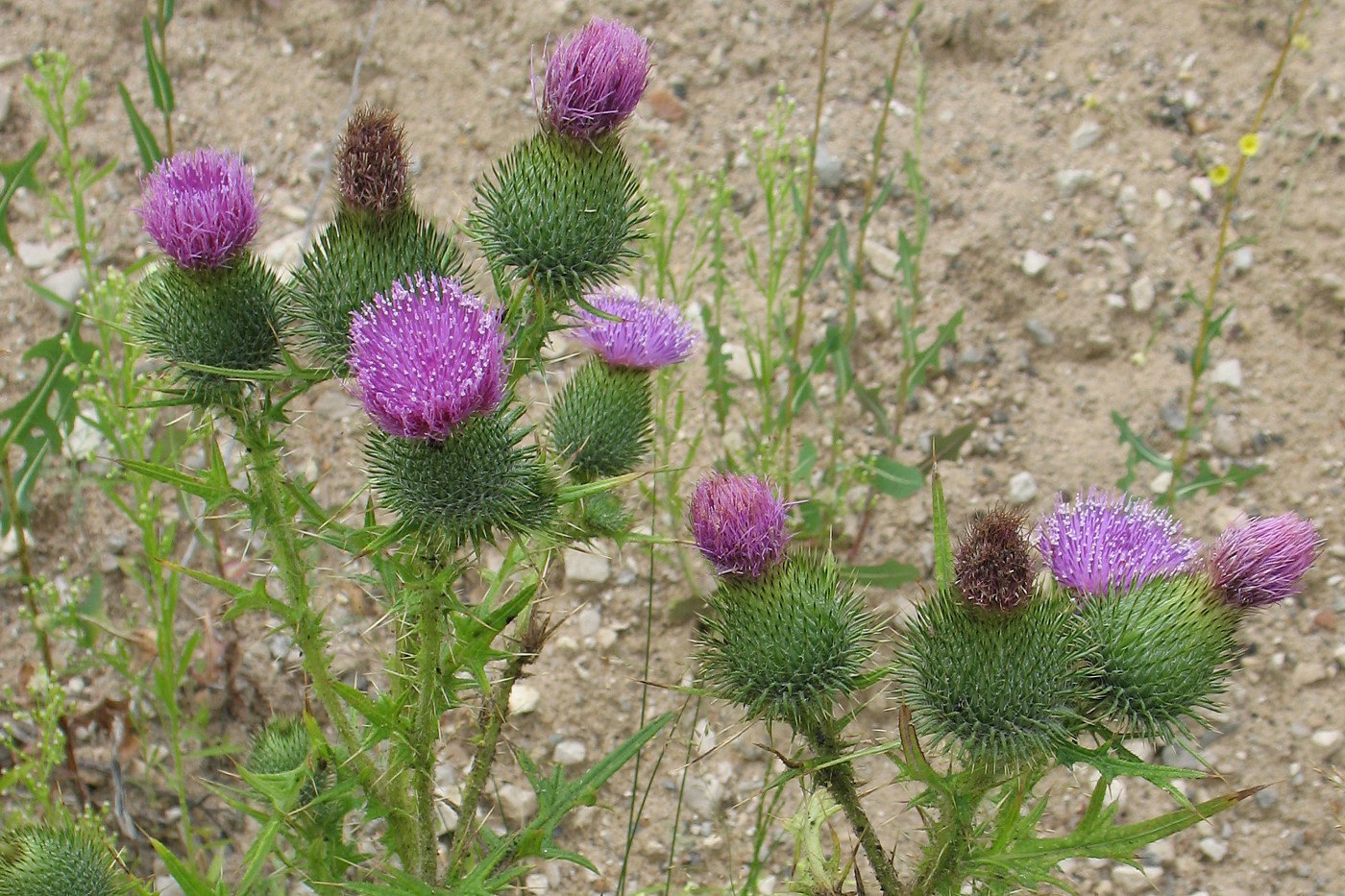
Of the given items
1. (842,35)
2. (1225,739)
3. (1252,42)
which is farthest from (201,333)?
(1252,42)

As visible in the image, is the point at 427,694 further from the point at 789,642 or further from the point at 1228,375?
the point at 1228,375

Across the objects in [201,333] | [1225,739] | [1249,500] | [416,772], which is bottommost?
[1225,739]

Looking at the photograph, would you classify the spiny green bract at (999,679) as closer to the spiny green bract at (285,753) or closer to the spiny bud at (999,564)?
the spiny bud at (999,564)

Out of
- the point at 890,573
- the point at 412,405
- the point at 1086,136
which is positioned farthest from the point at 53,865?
the point at 1086,136

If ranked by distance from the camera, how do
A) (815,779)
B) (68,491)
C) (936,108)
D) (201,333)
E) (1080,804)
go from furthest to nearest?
(936,108), (68,491), (1080,804), (201,333), (815,779)

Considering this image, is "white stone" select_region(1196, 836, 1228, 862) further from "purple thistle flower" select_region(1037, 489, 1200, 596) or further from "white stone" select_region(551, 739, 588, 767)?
"white stone" select_region(551, 739, 588, 767)

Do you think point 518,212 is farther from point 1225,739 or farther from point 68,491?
point 1225,739
